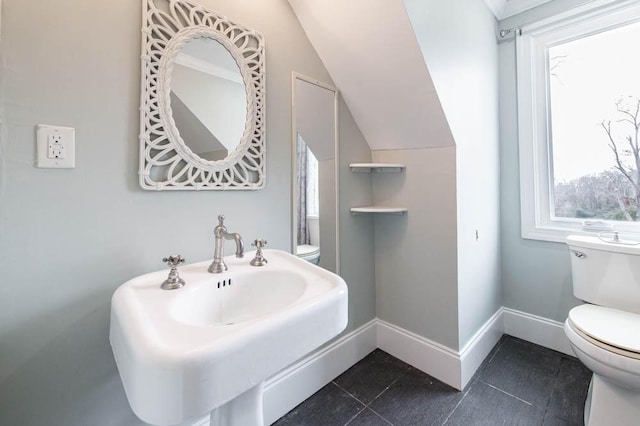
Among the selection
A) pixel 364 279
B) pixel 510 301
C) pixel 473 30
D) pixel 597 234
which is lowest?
pixel 510 301

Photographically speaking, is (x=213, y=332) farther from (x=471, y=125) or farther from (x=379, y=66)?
(x=471, y=125)

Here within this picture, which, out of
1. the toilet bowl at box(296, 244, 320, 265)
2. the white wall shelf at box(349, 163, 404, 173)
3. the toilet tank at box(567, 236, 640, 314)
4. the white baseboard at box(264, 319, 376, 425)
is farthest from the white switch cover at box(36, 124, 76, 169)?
the toilet tank at box(567, 236, 640, 314)

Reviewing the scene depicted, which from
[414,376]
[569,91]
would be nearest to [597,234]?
[569,91]

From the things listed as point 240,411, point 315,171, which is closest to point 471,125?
point 315,171

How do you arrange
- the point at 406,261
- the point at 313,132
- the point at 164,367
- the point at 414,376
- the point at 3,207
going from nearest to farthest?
the point at 164,367 → the point at 3,207 → the point at 313,132 → the point at 414,376 → the point at 406,261

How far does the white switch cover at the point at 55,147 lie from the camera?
0.81 m

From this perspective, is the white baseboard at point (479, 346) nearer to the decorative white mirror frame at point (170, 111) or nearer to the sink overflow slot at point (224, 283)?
the sink overflow slot at point (224, 283)

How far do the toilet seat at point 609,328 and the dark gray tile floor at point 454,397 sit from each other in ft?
1.54

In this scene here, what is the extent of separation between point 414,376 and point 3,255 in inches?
73.9

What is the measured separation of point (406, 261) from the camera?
1.79m

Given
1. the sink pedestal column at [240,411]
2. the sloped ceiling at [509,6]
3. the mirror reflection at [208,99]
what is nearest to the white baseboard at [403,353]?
the sink pedestal column at [240,411]

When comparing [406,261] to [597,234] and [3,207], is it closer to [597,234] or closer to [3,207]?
[597,234]

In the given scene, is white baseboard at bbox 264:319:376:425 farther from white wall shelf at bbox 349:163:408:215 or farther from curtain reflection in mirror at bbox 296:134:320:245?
white wall shelf at bbox 349:163:408:215

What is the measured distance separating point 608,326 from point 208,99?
1983 millimetres
